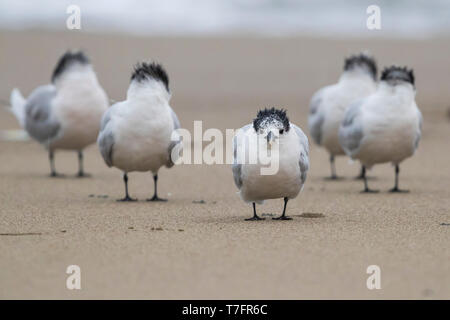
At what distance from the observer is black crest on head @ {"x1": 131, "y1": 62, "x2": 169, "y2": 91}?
8.53 meters

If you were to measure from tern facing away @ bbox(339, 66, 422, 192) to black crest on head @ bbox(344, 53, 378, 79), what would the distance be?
1.69 meters

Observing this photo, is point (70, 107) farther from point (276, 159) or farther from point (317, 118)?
point (276, 159)

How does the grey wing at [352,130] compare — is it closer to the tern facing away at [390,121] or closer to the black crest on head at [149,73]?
the tern facing away at [390,121]

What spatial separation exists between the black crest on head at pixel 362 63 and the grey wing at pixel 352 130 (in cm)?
139

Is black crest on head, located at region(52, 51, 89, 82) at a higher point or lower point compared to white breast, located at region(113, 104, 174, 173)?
higher

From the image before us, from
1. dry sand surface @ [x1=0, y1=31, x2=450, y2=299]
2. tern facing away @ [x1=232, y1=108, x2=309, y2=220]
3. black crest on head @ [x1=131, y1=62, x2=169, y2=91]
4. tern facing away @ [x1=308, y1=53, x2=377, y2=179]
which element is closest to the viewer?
dry sand surface @ [x1=0, y1=31, x2=450, y2=299]

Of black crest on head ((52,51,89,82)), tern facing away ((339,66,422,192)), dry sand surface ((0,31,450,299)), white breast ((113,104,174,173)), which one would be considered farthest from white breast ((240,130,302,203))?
black crest on head ((52,51,89,82))

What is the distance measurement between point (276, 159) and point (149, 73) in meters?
2.23

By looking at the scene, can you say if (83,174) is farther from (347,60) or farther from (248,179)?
(248,179)

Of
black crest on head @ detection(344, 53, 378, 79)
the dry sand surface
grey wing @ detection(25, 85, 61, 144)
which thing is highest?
black crest on head @ detection(344, 53, 378, 79)

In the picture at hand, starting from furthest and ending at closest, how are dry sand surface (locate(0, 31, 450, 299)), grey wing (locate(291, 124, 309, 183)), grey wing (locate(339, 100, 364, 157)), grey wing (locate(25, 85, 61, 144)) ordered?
grey wing (locate(25, 85, 61, 144)) → grey wing (locate(339, 100, 364, 157)) → grey wing (locate(291, 124, 309, 183)) → dry sand surface (locate(0, 31, 450, 299))

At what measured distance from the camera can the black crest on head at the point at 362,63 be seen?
436 inches

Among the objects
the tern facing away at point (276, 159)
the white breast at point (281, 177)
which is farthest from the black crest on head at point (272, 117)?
the white breast at point (281, 177)

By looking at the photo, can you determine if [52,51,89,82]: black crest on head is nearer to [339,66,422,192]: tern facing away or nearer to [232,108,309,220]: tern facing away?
[339,66,422,192]: tern facing away
